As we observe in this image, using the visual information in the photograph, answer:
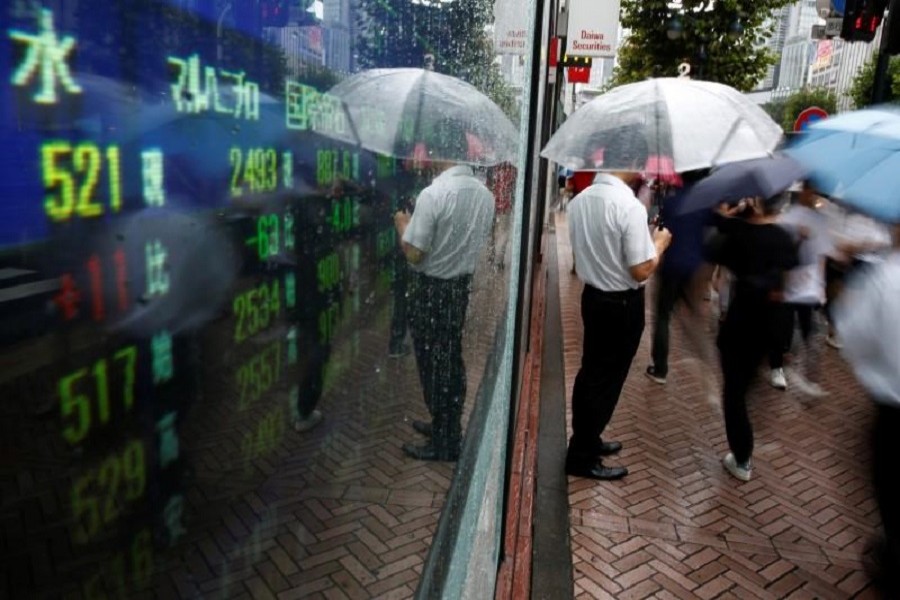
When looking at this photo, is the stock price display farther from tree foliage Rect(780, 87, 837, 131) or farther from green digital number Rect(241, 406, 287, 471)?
tree foliage Rect(780, 87, 837, 131)

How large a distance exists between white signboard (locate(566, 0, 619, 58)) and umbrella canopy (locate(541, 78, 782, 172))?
3.62 m

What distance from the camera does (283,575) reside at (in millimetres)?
518

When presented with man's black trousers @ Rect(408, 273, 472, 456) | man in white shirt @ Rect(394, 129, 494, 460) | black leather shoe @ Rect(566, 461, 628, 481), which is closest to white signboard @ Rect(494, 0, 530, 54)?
man in white shirt @ Rect(394, 129, 494, 460)

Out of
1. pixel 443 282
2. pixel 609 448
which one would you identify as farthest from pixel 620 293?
pixel 443 282

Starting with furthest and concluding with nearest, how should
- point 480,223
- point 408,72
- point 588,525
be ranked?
1. point 588,525
2. point 480,223
3. point 408,72

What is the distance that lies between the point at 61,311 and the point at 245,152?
167mm

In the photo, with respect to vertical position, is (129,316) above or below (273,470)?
above

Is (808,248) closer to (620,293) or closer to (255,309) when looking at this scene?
(620,293)

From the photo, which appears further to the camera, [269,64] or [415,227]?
[415,227]

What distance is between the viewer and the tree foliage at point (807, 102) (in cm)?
4241

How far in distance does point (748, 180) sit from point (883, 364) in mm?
1701

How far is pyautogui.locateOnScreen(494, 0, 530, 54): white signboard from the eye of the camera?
155cm

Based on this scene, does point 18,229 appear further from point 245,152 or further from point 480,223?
point 480,223

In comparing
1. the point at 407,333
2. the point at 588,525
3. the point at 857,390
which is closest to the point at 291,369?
the point at 407,333
